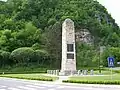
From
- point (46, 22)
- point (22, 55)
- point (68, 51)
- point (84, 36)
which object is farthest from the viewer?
point (46, 22)

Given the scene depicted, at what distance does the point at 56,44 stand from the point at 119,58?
19.4 m

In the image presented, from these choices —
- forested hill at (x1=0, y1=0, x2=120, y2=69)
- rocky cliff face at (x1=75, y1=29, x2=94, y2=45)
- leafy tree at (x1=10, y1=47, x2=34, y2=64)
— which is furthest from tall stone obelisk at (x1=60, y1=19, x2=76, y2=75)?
rocky cliff face at (x1=75, y1=29, x2=94, y2=45)

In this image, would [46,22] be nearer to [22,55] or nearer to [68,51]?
[22,55]

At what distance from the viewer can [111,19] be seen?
422 ft

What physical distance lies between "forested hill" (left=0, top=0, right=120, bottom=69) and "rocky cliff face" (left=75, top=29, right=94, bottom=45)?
53.9 inches

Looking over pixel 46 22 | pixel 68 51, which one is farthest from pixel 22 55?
pixel 46 22

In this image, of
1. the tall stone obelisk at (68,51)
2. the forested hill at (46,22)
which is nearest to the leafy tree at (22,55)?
the forested hill at (46,22)

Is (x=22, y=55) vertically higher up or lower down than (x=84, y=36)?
lower down

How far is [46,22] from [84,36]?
14.2 meters

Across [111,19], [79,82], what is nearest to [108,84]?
[79,82]

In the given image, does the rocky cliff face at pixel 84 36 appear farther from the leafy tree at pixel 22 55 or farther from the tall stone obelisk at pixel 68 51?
the tall stone obelisk at pixel 68 51

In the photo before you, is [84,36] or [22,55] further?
[84,36]

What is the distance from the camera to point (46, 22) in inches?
4026

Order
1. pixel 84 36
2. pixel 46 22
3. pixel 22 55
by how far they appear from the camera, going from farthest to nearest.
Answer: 1. pixel 46 22
2. pixel 84 36
3. pixel 22 55
